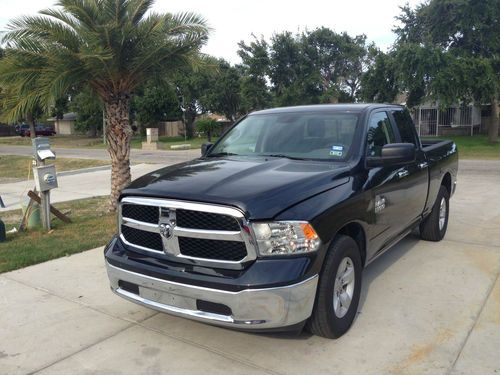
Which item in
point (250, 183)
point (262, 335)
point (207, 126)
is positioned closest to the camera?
point (250, 183)

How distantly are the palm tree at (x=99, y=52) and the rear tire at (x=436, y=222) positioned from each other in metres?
5.52

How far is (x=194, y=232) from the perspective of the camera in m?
3.29

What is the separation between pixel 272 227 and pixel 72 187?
1177 centimetres

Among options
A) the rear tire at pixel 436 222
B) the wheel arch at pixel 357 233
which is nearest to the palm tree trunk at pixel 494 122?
the rear tire at pixel 436 222

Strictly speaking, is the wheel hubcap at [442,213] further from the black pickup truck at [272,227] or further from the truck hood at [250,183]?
the truck hood at [250,183]

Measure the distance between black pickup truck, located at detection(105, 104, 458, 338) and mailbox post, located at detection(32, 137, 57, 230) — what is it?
365cm

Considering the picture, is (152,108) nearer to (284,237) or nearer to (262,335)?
(262,335)

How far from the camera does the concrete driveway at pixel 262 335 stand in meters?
3.39

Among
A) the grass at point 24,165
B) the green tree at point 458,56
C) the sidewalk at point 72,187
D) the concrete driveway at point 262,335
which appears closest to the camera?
the concrete driveway at point 262,335

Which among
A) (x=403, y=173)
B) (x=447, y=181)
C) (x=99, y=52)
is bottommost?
(x=447, y=181)

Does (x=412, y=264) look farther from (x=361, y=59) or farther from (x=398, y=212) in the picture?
(x=361, y=59)

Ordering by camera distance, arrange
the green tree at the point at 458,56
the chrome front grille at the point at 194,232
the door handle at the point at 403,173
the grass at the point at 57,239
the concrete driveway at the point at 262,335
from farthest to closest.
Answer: the green tree at the point at 458,56
the grass at the point at 57,239
the door handle at the point at 403,173
the concrete driveway at the point at 262,335
the chrome front grille at the point at 194,232

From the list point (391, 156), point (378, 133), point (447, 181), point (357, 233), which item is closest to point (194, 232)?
point (357, 233)

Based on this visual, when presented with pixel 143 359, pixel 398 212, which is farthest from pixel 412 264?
pixel 143 359
